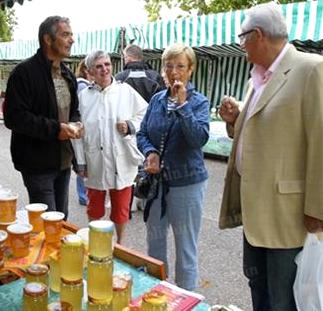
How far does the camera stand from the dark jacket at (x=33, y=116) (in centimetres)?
246

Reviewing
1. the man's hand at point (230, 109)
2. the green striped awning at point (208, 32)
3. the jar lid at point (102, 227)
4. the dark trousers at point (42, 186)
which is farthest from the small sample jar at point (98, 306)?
the green striped awning at point (208, 32)

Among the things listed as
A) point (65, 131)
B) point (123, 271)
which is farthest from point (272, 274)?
point (65, 131)

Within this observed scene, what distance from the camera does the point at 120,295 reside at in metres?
1.35

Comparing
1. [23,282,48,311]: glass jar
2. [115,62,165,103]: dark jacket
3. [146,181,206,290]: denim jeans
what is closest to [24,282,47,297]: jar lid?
[23,282,48,311]: glass jar

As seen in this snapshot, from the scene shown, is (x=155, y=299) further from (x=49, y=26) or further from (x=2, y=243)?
(x=49, y=26)

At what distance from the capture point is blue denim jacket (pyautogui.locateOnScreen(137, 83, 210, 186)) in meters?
2.20

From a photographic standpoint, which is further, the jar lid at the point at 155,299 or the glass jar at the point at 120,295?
the glass jar at the point at 120,295

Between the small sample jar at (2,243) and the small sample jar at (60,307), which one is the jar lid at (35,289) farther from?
the small sample jar at (2,243)

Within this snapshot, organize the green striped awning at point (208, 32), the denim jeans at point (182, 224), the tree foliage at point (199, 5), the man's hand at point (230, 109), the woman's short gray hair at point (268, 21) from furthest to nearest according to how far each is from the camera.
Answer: the tree foliage at point (199, 5)
the green striped awning at point (208, 32)
the denim jeans at point (182, 224)
the man's hand at point (230, 109)
the woman's short gray hair at point (268, 21)

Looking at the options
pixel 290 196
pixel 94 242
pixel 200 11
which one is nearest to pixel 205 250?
pixel 290 196

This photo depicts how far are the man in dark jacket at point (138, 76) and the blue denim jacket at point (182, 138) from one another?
178cm

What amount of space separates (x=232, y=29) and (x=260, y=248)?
15.5 ft

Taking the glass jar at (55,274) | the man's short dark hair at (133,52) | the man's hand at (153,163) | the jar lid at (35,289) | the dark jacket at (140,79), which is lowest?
the glass jar at (55,274)

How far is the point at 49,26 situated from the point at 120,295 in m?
1.80
